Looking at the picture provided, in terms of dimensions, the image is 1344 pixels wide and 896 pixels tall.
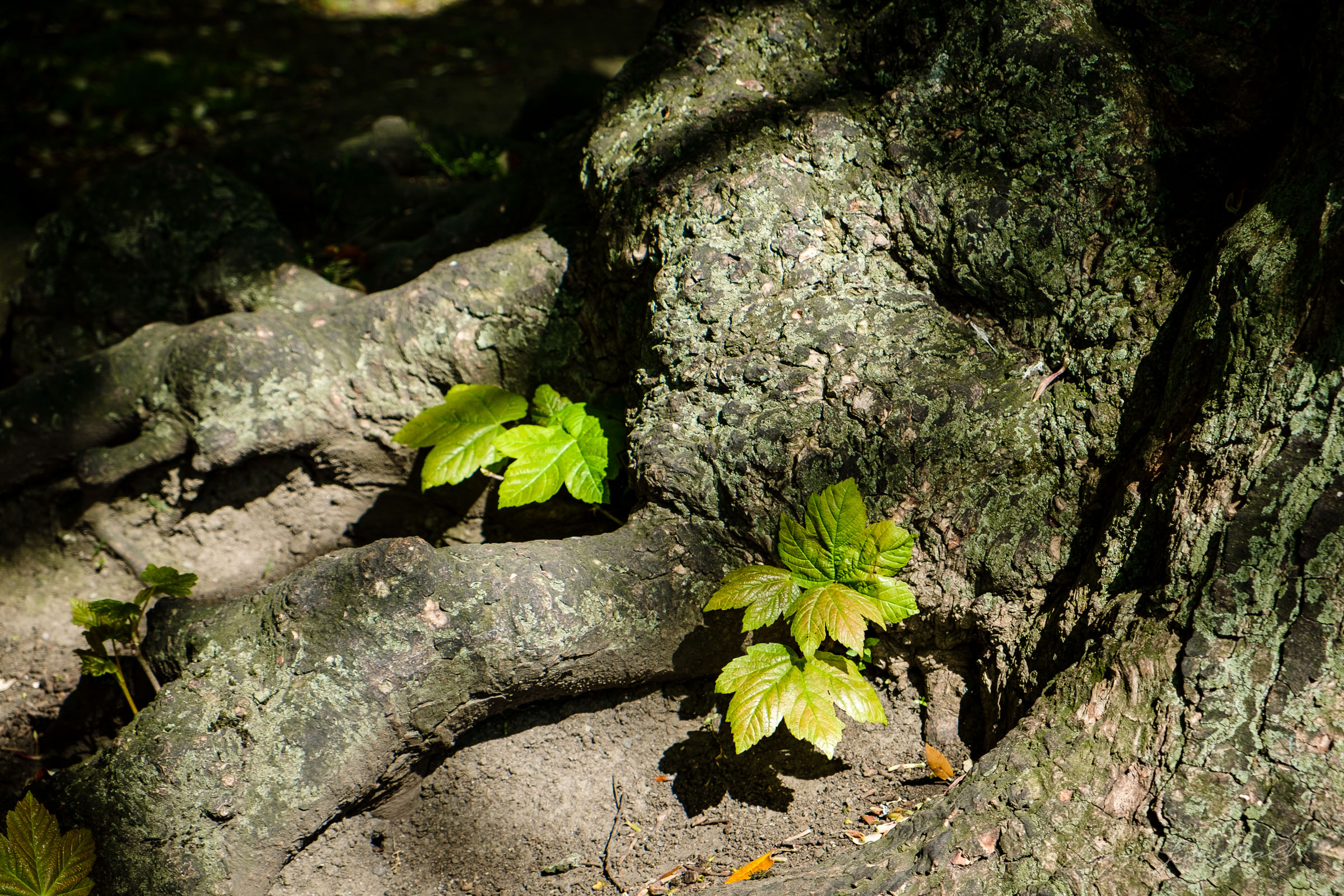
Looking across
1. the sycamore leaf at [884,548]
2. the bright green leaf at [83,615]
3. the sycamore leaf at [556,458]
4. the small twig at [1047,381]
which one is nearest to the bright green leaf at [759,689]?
the sycamore leaf at [884,548]

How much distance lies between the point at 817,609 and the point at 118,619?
2034 mm

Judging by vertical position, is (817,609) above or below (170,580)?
above

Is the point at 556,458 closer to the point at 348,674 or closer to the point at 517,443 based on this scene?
the point at 517,443

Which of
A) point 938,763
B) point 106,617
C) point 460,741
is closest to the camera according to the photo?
point 938,763

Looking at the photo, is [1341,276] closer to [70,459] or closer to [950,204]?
[950,204]

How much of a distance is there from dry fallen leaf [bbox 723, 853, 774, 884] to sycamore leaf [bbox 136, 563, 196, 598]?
5.53ft

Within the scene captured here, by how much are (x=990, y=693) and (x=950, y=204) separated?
4.21 ft

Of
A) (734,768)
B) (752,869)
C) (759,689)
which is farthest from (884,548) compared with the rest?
(752,869)

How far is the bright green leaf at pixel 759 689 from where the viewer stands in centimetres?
191

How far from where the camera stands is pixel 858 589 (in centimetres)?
204

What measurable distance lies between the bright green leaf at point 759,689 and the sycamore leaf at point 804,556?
0.18m

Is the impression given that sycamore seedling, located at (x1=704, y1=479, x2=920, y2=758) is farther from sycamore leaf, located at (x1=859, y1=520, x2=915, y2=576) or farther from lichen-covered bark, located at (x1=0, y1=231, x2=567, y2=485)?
lichen-covered bark, located at (x1=0, y1=231, x2=567, y2=485)

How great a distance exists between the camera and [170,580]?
242 centimetres

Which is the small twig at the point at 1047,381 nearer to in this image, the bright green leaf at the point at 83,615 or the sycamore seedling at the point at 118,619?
the sycamore seedling at the point at 118,619
